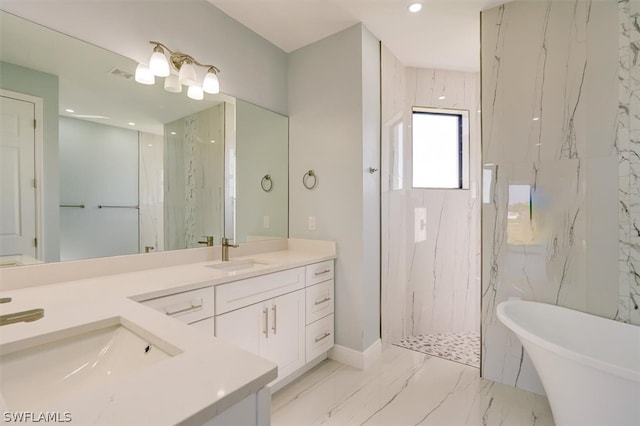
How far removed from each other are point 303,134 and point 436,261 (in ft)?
6.13

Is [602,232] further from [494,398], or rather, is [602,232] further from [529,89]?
[494,398]

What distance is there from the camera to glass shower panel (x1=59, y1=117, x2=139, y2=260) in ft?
4.81

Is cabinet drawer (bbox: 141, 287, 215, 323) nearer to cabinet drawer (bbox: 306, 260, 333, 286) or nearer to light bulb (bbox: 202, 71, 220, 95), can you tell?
cabinet drawer (bbox: 306, 260, 333, 286)

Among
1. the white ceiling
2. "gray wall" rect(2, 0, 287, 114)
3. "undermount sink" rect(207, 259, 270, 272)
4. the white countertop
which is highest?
the white ceiling

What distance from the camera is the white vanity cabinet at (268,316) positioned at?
1551 mm

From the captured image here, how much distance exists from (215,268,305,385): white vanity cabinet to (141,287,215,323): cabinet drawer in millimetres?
58

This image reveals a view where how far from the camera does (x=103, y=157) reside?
1595 millimetres

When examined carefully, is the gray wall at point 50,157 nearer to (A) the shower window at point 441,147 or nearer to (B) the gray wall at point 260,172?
(B) the gray wall at point 260,172

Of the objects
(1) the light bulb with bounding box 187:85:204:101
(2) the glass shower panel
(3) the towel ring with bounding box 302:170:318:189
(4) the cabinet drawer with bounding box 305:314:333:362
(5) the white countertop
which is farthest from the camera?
(3) the towel ring with bounding box 302:170:318:189

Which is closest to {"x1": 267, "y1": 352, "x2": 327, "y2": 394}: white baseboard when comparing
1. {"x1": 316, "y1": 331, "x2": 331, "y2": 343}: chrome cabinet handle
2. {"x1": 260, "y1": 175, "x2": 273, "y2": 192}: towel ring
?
{"x1": 316, "y1": 331, "x2": 331, "y2": 343}: chrome cabinet handle

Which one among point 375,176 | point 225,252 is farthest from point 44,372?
point 375,176

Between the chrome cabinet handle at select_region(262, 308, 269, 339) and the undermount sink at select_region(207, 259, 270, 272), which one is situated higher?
the undermount sink at select_region(207, 259, 270, 272)

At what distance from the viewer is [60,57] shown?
141 cm

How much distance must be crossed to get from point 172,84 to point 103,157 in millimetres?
653
